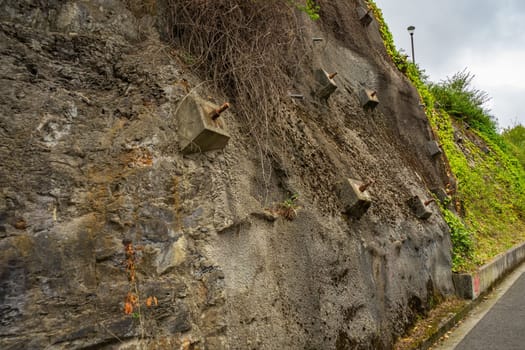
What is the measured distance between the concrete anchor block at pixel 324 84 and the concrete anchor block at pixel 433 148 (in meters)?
4.81

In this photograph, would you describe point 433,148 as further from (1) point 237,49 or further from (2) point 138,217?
(2) point 138,217

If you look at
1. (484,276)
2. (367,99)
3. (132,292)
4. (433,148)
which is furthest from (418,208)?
(132,292)

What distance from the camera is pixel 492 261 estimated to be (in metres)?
9.12

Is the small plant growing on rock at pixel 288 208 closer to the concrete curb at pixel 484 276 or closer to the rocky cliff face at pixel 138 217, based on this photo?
the rocky cliff face at pixel 138 217

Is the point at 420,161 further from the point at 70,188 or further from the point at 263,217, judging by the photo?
the point at 70,188

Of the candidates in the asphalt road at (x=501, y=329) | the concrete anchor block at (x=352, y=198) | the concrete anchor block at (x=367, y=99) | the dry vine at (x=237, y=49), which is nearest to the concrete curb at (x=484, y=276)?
the asphalt road at (x=501, y=329)

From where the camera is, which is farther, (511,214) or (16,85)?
(511,214)

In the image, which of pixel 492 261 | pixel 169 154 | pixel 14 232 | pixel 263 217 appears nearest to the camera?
pixel 14 232

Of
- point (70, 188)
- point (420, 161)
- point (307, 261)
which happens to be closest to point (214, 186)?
point (70, 188)

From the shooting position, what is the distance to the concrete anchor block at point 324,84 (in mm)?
6289

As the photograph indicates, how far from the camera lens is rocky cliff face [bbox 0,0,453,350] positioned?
8.32 ft

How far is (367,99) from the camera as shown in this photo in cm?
787

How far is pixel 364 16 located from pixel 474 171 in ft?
25.5

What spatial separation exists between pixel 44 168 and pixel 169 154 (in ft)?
2.63
